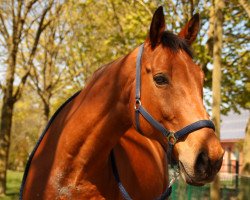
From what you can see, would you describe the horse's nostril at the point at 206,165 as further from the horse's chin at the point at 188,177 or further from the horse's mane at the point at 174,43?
the horse's mane at the point at 174,43

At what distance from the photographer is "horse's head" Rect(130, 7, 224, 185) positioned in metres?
2.66

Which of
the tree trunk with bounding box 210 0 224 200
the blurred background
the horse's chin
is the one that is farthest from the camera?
the blurred background

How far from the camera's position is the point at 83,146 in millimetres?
3348

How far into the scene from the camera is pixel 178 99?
2865 millimetres

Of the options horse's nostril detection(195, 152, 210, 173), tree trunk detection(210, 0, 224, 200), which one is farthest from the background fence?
horse's nostril detection(195, 152, 210, 173)

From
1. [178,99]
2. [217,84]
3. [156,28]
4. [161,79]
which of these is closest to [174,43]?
[156,28]

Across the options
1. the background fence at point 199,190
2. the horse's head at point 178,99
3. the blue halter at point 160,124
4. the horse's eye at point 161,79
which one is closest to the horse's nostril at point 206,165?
the horse's head at point 178,99

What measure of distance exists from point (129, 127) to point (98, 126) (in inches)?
9.5

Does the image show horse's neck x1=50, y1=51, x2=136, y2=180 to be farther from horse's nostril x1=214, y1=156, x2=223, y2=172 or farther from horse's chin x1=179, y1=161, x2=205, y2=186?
horse's nostril x1=214, y1=156, x2=223, y2=172

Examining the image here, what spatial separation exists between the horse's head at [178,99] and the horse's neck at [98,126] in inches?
10.5

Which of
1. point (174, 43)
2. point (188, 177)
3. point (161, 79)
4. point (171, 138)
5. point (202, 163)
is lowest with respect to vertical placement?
point (188, 177)

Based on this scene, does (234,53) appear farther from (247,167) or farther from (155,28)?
(155,28)

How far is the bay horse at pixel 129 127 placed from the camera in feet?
9.14

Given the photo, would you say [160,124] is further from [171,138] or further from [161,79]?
[161,79]
